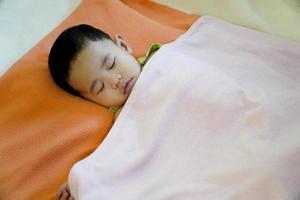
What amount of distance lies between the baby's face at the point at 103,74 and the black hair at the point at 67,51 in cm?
1

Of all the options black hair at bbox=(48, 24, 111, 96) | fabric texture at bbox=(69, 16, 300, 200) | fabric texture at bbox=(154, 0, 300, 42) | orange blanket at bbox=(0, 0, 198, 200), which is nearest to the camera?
fabric texture at bbox=(69, 16, 300, 200)

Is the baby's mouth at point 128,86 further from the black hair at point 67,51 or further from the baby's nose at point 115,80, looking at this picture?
the black hair at point 67,51

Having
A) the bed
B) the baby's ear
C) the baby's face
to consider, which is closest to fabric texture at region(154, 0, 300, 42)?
the bed

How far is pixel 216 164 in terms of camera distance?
84 cm

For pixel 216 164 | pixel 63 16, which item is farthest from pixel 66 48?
pixel 216 164

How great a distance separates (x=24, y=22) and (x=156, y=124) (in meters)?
0.67

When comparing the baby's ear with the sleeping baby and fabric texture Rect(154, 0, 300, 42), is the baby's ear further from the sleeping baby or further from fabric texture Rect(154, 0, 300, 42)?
fabric texture Rect(154, 0, 300, 42)

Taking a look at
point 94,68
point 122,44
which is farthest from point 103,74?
point 122,44

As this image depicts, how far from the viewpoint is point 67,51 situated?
106cm

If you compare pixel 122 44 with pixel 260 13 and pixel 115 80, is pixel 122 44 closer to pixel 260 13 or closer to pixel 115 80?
pixel 115 80

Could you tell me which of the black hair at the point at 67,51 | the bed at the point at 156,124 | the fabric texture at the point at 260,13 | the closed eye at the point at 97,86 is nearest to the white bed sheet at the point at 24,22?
the bed at the point at 156,124

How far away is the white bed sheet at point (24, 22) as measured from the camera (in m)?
1.26

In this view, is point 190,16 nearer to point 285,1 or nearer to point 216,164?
point 285,1

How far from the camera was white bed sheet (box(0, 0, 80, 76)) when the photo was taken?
49.7 inches
